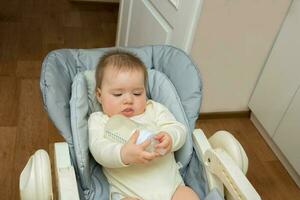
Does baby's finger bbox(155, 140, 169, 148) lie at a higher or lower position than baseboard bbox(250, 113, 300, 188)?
higher

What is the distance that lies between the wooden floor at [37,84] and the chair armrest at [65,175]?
1.93ft

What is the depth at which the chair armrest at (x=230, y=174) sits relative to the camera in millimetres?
854

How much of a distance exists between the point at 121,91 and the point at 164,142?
7.8 inches

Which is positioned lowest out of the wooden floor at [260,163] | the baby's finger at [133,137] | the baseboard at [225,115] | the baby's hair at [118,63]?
the wooden floor at [260,163]

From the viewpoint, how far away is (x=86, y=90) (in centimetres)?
107

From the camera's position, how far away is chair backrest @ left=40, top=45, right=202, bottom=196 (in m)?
0.97

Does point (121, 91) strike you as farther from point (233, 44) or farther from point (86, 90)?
point (233, 44)

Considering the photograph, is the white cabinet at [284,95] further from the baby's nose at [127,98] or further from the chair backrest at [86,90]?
the baby's nose at [127,98]

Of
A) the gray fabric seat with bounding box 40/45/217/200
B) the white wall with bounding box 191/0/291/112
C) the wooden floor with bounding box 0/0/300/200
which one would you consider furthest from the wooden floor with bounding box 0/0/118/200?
the white wall with bounding box 191/0/291/112

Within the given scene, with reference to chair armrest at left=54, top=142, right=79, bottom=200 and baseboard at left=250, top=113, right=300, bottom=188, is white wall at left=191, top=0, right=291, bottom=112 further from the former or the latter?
chair armrest at left=54, top=142, right=79, bottom=200

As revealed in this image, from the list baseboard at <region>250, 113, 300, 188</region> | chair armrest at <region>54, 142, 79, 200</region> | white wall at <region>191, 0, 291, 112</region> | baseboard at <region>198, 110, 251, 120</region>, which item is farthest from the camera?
baseboard at <region>198, 110, 251, 120</region>

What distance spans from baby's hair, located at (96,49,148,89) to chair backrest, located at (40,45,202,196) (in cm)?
5

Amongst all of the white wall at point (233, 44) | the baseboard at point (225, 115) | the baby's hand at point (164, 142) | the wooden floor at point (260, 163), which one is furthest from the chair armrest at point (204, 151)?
the baseboard at point (225, 115)

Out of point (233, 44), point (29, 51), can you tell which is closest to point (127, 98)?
point (233, 44)
